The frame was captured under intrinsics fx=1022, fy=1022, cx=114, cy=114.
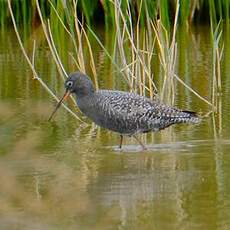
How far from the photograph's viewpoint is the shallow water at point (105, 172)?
5793mm

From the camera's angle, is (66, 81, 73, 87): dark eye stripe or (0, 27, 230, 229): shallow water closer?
(0, 27, 230, 229): shallow water

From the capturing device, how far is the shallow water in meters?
5.79

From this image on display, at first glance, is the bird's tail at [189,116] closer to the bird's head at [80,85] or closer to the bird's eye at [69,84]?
the bird's head at [80,85]

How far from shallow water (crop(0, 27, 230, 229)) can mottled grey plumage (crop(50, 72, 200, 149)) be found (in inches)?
7.5

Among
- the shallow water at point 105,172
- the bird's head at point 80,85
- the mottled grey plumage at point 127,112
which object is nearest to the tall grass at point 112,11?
the shallow water at point 105,172

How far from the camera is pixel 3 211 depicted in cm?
599

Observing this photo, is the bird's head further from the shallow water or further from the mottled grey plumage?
the shallow water

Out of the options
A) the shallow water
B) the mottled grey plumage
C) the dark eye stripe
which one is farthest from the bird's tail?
the dark eye stripe

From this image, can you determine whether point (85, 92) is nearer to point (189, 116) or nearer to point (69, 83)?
point (69, 83)

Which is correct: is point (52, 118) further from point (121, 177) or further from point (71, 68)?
point (71, 68)

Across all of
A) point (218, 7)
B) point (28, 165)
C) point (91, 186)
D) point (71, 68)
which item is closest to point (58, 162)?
point (28, 165)

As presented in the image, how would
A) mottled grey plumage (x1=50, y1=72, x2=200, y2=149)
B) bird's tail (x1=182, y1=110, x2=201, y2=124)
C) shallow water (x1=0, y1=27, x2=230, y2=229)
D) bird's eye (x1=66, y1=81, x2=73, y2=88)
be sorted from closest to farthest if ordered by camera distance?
shallow water (x1=0, y1=27, x2=230, y2=229)
mottled grey plumage (x1=50, y1=72, x2=200, y2=149)
bird's tail (x1=182, y1=110, x2=201, y2=124)
bird's eye (x1=66, y1=81, x2=73, y2=88)

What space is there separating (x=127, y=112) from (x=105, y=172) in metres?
0.77

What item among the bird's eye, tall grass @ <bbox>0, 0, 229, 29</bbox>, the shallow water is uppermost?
the bird's eye
